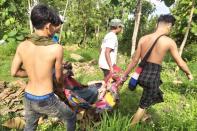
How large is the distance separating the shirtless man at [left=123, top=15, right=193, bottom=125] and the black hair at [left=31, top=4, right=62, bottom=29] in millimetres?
2000

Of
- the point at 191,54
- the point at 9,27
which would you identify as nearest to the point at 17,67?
the point at 9,27

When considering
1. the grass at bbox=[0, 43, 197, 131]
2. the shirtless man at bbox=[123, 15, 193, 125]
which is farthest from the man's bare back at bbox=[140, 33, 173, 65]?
the grass at bbox=[0, 43, 197, 131]

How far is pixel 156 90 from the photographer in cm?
559

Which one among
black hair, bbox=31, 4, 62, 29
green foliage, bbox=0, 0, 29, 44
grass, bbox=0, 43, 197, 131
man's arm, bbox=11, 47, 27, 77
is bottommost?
grass, bbox=0, 43, 197, 131

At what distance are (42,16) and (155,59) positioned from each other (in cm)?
222

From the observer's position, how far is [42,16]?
3844 mm

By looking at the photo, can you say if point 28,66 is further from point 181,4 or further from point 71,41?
point 71,41

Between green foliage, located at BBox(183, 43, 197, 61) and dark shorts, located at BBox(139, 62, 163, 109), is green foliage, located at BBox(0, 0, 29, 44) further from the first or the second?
green foliage, located at BBox(183, 43, 197, 61)

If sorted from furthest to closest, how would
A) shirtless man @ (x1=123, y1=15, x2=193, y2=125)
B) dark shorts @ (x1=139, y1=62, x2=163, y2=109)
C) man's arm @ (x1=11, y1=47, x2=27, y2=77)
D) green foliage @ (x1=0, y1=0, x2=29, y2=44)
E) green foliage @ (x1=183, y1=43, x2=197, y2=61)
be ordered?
green foliage @ (x1=183, y1=43, x2=197, y2=61) < dark shorts @ (x1=139, y1=62, x2=163, y2=109) < shirtless man @ (x1=123, y1=15, x2=193, y2=125) < man's arm @ (x1=11, y1=47, x2=27, y2=77) < green foliage @ (x1=0, y1=0, x2=29, y2=44)

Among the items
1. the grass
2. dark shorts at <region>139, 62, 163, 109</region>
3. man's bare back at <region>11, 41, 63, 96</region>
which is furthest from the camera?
dark shorts at <region>139, 62, 163, 109</region>

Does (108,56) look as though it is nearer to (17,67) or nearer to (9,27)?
(9,27)

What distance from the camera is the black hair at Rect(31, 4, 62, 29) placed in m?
3.86

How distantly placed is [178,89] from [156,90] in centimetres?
380

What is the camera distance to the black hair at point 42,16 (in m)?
3.86
